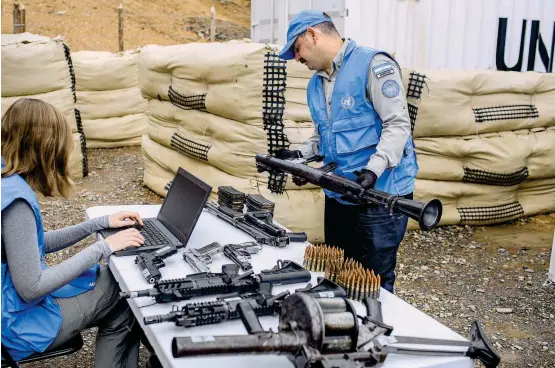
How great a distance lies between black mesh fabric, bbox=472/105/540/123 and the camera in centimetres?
499

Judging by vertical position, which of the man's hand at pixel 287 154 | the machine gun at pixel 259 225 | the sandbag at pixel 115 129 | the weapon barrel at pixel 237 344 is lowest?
the sandbag at pixel 115 129

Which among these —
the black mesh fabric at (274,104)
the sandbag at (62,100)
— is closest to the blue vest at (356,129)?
the black mesh fabric at (274,104)

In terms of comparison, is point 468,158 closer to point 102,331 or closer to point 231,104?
point 231,104

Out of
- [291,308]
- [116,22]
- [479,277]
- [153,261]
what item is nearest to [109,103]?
[479,277]

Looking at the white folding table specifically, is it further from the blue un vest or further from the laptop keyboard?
the blue un vest

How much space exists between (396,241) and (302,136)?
1.88 meters

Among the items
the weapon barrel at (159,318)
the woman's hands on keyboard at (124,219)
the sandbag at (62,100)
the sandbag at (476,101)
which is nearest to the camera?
the weapon barrel at (159,318)

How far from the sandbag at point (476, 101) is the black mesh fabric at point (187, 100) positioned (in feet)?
5.29

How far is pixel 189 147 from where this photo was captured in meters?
5.16

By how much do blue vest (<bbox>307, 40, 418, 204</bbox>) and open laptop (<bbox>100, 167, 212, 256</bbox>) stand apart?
0.62 metres

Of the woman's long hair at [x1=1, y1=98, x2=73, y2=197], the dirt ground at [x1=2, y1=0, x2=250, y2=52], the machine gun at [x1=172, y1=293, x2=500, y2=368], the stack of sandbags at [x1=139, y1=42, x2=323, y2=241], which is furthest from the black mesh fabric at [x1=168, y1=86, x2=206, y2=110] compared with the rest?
the dirt ground at [x1=2, y1=0, x2=250, y2=52]

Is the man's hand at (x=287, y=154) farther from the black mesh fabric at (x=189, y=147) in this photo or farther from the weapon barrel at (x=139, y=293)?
the black mesh fabric at (x=189, y=147)

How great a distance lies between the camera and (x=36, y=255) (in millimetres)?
1914

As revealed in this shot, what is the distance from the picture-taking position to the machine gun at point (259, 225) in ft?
8.13
